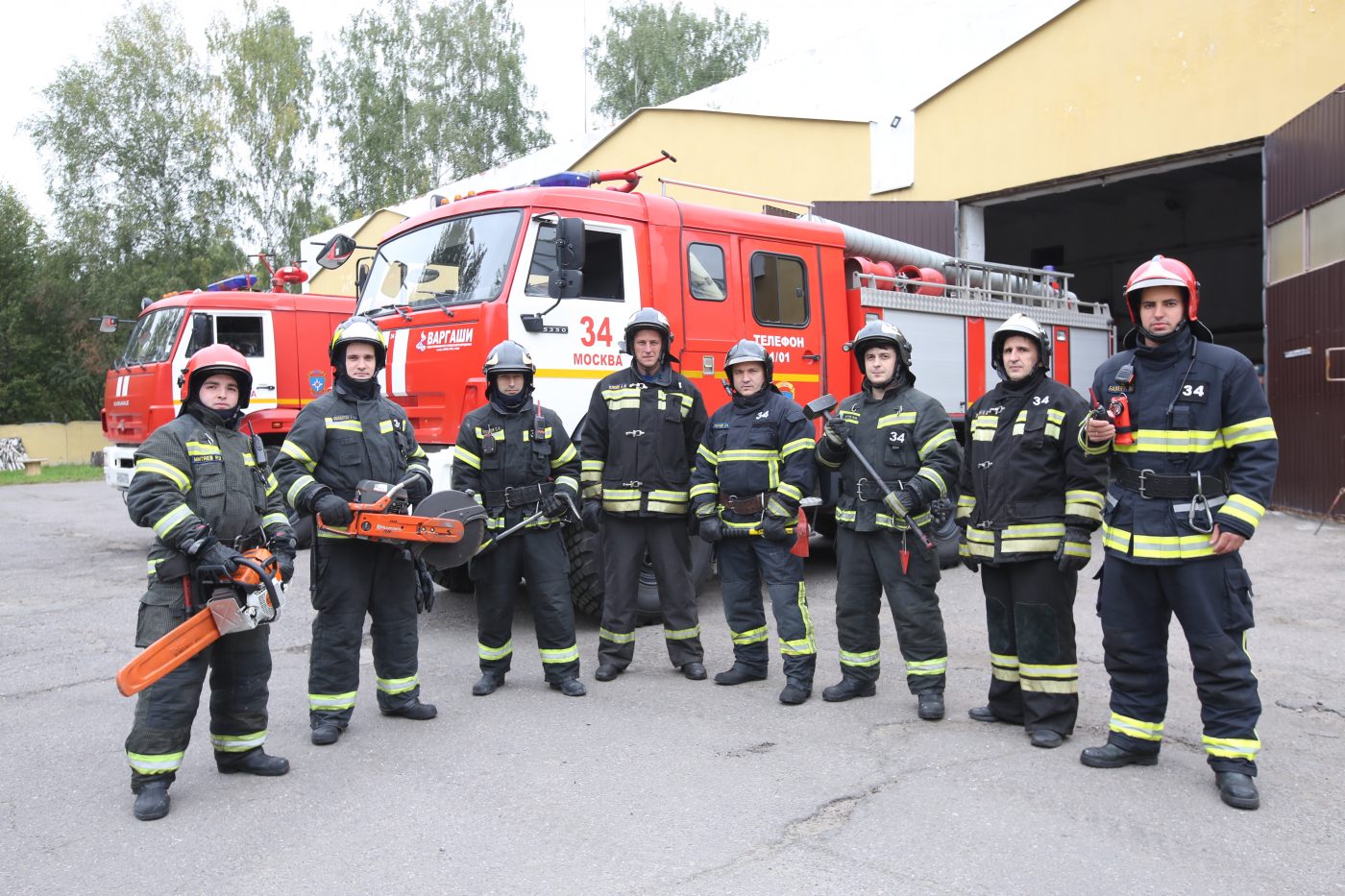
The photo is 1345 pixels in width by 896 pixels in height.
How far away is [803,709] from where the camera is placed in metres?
4.86

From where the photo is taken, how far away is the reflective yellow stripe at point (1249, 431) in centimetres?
370

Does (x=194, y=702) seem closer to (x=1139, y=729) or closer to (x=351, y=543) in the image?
(x=351, y=543)

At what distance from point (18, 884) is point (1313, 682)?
5.67 metres

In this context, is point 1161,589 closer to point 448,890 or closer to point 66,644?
point 448,890

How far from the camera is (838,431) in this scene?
5000 millimetres

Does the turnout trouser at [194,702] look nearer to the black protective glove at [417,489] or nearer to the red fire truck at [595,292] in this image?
the black protective glove at [417,489]

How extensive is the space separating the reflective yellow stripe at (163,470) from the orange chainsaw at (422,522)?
71 centimetres

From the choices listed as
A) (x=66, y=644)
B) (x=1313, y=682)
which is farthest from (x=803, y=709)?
(x=66, y=644)

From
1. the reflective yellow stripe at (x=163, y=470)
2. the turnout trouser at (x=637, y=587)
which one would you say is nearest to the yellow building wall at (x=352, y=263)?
the turnout trouser at (x=637, y=587)

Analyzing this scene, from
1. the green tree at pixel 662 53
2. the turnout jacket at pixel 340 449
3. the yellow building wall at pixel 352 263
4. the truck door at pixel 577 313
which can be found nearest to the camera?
the turnout jacket at pixel 340 449

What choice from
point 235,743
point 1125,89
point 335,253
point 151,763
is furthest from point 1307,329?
point 151,763

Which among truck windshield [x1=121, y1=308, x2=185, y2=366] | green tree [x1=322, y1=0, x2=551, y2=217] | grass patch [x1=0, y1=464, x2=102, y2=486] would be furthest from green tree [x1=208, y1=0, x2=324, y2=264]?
truck windshield [x1=121, y1=308, x2=185, y2=366]

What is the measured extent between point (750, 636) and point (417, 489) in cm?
185

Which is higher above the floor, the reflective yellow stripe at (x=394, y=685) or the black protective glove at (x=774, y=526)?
the black protective glove at (x=774, y=526)
